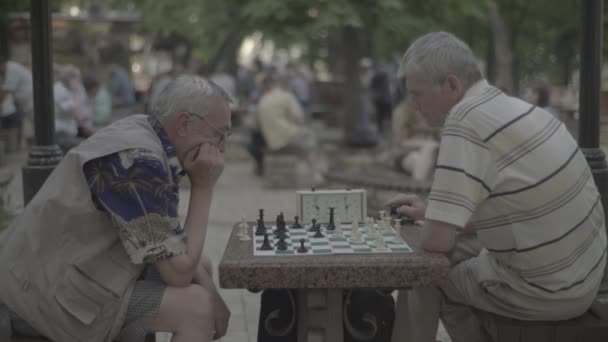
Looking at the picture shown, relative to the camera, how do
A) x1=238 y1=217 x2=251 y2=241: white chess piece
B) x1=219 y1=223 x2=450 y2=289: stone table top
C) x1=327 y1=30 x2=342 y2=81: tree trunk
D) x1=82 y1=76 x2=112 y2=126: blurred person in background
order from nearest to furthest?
x1=219 y1=223 x2=450 y2=289: stone table top < x1=238 y1=217 x2=251 y2=241: white chess piece < x1=82 y1=76 x2=112 y2=126: blurred person in background < x1=327 y1=30 x2=342 y2=81: tree trunk

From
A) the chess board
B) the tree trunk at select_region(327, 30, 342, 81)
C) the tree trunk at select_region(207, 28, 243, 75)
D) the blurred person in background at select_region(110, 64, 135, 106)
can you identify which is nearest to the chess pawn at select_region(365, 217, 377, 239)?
the chess board

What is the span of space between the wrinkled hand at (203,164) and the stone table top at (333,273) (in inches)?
14.5

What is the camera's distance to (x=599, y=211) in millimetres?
2869

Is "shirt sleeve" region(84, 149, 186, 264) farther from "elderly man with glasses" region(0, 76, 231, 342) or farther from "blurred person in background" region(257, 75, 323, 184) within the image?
"blurred person in background" region(257, 75, 323, 184)

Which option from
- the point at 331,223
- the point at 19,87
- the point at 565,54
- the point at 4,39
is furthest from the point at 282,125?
the point at 565,54

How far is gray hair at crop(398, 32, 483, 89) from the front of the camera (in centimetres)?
278

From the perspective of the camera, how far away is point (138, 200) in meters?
2.56

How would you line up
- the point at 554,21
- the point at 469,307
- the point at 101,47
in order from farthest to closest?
the point at 554,21
the point at 101,47
the point at 469,307

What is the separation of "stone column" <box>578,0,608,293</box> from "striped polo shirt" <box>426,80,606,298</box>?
1322mm

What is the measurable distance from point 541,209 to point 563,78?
28598mm

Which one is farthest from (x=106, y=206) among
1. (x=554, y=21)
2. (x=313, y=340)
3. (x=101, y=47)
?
(x=554, y=21)

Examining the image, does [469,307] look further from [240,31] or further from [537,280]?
[240,31]

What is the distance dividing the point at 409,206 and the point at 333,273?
895mm

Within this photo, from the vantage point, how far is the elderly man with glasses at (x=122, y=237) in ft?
8.48
